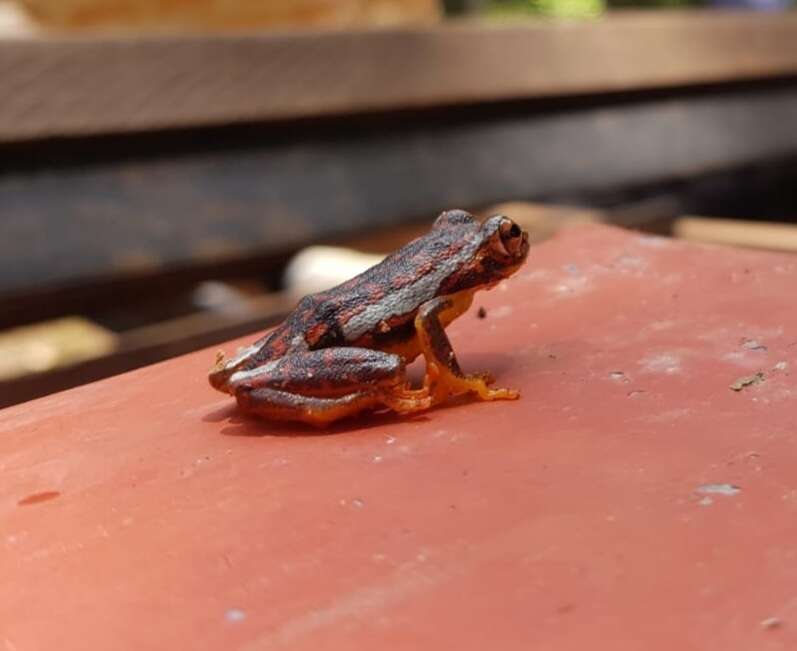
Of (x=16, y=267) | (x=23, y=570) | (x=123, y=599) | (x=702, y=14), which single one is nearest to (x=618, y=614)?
(x=123, y=599)

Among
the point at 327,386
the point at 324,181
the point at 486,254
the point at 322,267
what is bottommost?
the point at 322,267

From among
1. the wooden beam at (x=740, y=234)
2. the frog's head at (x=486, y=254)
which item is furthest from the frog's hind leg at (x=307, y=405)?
the wooden beam at (x=740, y=234)

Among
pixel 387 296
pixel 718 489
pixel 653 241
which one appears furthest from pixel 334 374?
pixel 653 241

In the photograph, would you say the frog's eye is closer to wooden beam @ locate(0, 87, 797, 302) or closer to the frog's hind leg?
the frog's hind leg

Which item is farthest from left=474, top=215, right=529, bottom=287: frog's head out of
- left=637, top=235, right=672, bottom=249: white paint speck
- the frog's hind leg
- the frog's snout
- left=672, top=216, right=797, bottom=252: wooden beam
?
left=672, top=216, right=797, bottom=252: wooden beam

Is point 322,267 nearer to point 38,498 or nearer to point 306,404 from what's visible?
point 306,404

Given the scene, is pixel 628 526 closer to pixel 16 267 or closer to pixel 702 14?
pixel 16 267
